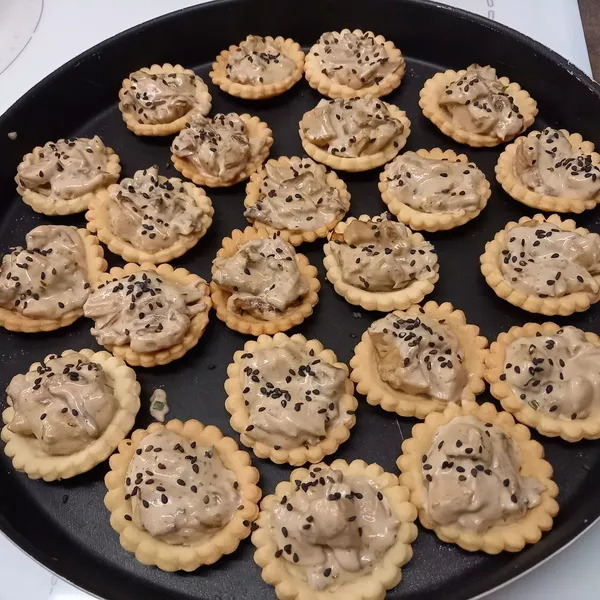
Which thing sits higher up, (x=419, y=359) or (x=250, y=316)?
(x=250, y=316)

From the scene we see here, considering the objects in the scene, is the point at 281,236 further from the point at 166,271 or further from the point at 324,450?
the point at 324,450

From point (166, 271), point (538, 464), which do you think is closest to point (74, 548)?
point (166, 271)

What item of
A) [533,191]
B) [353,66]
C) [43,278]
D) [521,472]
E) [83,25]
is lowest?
[521,472]

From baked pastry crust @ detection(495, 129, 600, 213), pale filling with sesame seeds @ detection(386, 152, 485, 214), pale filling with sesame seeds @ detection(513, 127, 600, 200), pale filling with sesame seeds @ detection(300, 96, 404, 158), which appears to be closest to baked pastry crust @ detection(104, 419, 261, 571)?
pale filling with sesame seeds @ detection(386, 152, 485, 214)

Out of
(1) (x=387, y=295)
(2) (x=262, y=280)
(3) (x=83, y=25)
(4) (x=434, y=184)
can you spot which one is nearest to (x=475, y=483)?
(1) (x=387, y=295)

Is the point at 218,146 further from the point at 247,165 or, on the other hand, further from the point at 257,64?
the point at 257,64
